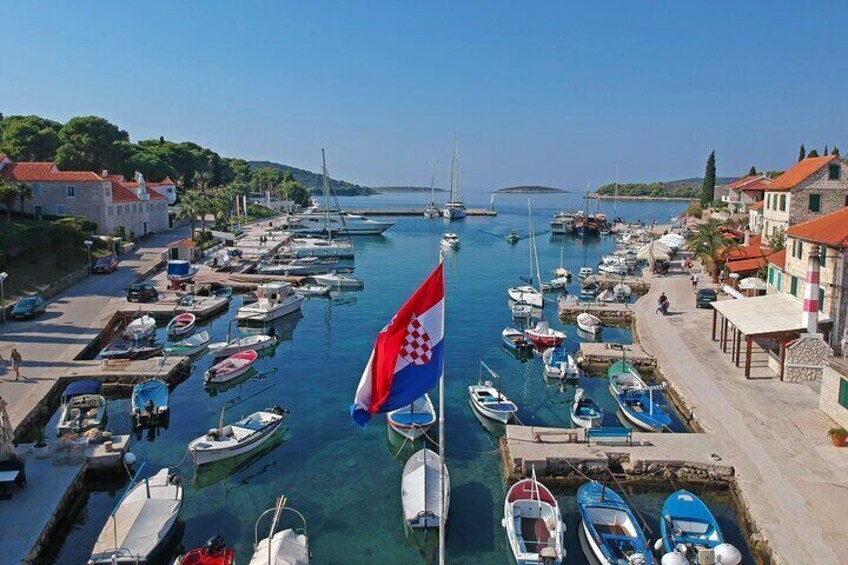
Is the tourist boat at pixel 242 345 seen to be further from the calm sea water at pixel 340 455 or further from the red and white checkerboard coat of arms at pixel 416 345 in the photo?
the red and white checkerboard coat of arms at pixel 416 345

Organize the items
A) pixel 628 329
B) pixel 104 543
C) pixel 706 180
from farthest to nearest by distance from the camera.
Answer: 1. pixel 706 180
2. pixel 628 329
3. pixel 104 543

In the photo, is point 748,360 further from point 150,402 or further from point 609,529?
point 150,402

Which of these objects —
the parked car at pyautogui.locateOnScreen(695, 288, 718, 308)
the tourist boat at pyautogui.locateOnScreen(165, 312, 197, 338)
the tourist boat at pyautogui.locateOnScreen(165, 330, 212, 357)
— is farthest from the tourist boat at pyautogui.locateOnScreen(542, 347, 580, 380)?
the tourist boat at pyautogui.locateOnScreen(165, 312, 197, 338)

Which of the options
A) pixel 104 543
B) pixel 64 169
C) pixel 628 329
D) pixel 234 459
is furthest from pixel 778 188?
pixel 64 169

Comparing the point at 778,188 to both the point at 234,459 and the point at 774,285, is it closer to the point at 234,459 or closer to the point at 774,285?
the point at 774,285

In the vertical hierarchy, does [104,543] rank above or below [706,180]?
below

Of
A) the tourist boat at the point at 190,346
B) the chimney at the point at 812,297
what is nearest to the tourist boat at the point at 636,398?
the chimney at the point at 812,297

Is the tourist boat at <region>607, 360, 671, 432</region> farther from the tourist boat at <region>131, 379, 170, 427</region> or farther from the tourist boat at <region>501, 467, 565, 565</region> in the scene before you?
the tourist boat at <region>131, 379, 170, 427</region>
